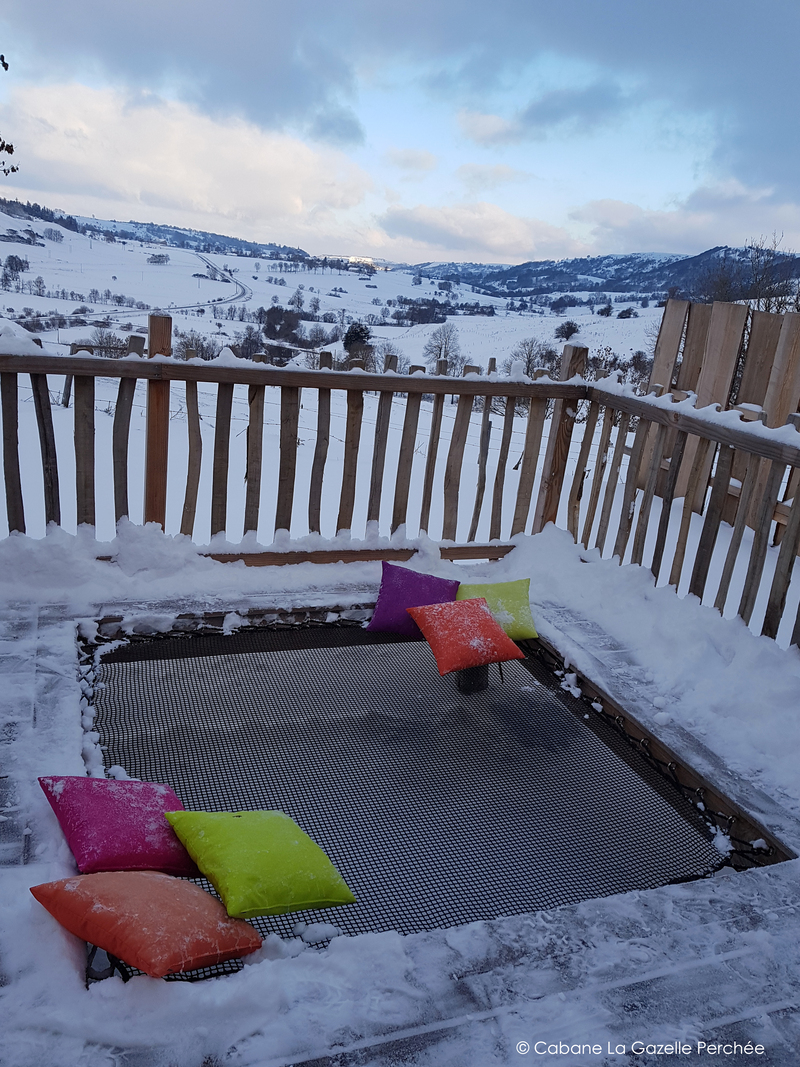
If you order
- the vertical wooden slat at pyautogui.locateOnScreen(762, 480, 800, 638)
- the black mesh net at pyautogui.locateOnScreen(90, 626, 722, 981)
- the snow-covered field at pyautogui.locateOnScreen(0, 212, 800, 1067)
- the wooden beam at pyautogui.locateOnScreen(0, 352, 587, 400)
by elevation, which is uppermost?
the wooden beam at pyautogui.locateOnScreen(0, 352, 587, 400)

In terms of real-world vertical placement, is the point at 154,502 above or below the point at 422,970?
above

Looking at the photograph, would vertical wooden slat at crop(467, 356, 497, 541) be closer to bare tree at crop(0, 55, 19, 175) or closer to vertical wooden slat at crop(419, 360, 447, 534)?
vertical wooden slat at crop(419, 360, 447, 534)

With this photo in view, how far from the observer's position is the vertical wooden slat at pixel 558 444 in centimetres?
410

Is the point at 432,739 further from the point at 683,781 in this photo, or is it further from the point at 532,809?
the point at 683,781

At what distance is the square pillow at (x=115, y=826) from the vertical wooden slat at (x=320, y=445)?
6.83 feet

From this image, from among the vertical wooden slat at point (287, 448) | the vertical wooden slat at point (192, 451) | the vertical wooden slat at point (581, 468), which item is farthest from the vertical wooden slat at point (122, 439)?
the vertical wooden slat at point (581, 468)

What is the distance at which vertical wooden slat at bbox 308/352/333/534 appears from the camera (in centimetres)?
347

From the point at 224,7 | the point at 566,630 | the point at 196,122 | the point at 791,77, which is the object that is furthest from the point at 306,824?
the point at 196,122

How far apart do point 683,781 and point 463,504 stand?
4.91 m

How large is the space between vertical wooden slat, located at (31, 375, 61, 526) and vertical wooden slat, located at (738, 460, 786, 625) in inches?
124

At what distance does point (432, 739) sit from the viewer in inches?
94.9

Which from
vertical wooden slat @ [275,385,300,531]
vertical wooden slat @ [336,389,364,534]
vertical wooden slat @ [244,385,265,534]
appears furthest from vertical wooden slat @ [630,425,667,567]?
vertical wooden slat @ [244,385,265,534]

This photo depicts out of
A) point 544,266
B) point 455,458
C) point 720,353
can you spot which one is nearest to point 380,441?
point 455,458

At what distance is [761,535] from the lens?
2.83 metres
